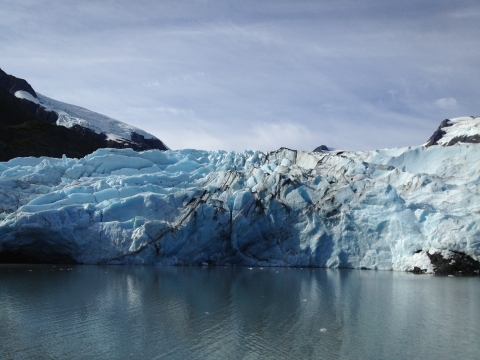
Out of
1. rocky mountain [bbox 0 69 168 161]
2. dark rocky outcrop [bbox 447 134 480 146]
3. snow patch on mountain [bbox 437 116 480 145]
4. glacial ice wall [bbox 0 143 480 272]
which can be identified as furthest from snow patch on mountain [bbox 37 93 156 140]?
dark rocky outcrop [bbox 447 134 480 146]

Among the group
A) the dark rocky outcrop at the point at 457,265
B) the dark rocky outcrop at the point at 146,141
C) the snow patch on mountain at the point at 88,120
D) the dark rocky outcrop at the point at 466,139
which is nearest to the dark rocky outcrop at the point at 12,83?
the snow patch on mountain at the point at 88,120

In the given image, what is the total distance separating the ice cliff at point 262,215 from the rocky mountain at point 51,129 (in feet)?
62.5

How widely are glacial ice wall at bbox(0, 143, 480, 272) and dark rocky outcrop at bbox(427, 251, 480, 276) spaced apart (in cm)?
31

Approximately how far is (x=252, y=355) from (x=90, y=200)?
1839cm

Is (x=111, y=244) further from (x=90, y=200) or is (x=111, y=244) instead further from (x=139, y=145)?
(x=139, y=145)

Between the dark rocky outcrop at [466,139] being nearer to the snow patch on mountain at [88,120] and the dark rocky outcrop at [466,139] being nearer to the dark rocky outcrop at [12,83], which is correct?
the snow patch on mountain at [88,120]

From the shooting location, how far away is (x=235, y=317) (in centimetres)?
1348

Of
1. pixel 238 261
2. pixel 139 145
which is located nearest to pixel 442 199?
pixel 238 261

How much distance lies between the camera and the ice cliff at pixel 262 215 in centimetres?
2367

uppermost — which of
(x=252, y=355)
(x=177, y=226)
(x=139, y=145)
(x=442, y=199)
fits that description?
A: (x=139, y=145)

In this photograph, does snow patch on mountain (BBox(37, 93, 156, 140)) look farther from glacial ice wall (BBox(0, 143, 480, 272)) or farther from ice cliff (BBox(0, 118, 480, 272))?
glacial ice wall (BBox(0, 143, 480, 272))

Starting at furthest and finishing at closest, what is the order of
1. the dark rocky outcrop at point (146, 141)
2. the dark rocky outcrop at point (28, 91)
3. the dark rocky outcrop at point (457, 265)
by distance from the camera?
the dark rocky outcrop at point (146, 141) → the dark rocky outcrop at point (28, 91) → the dark rocky outcrop at point (457, 265)

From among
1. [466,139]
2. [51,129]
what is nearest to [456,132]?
[466,139]

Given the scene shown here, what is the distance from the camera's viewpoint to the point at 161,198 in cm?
2644
